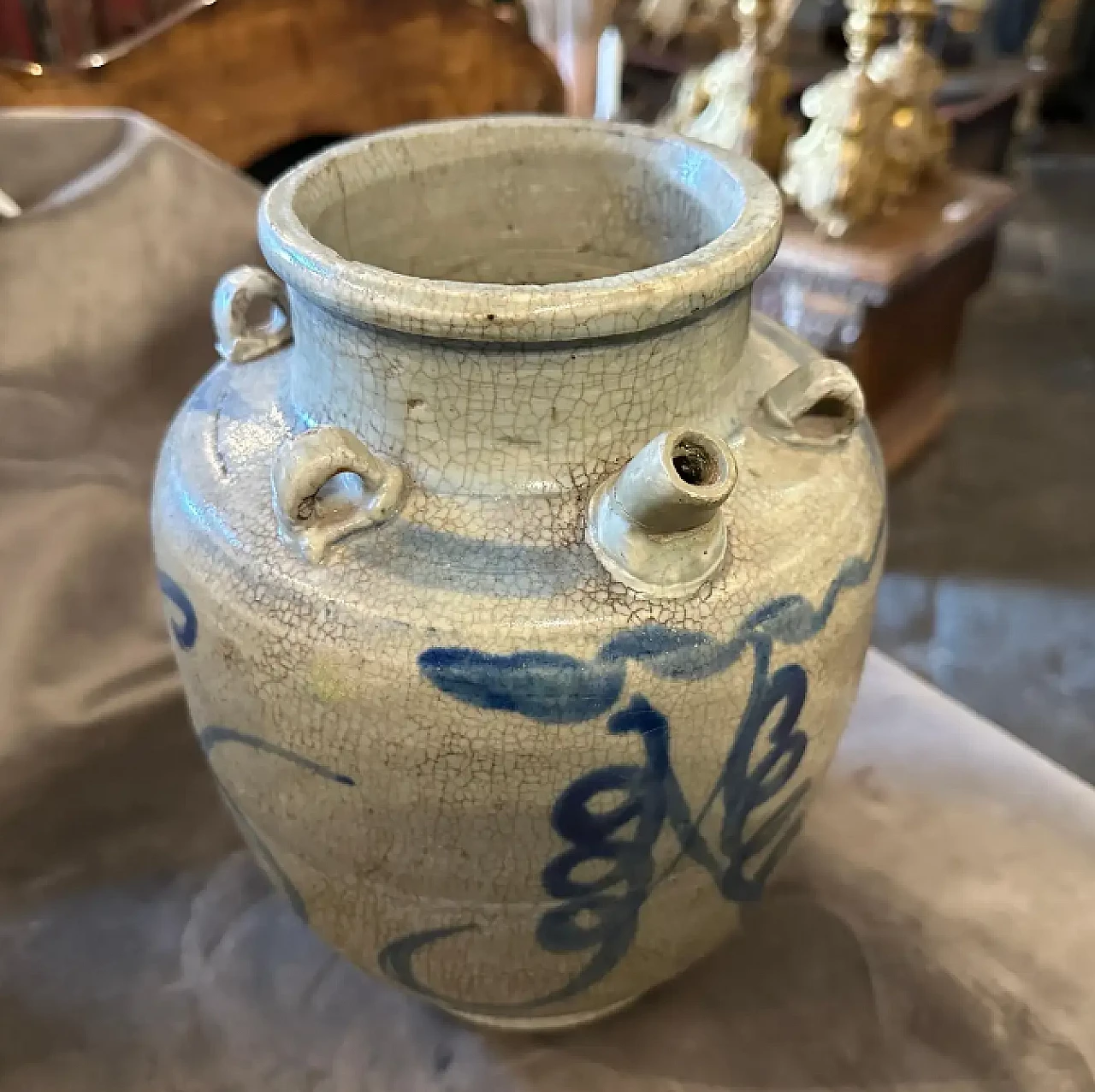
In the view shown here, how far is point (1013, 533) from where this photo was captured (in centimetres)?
186

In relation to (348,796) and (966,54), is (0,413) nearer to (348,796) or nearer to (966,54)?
(348,796)

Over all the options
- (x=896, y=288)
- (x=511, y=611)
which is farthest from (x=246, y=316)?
(x=896, y=288)

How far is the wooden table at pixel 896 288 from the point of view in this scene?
1.57m

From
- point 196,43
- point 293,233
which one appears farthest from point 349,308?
point 196,43

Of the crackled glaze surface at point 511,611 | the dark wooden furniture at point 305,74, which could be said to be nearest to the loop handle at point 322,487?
the crackled glaze surface at point 511,611

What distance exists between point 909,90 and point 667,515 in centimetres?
138

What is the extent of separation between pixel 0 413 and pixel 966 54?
268cm

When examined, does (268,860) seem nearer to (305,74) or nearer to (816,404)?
(816,404)

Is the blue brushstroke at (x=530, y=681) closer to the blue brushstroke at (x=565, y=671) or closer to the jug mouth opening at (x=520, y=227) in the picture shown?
the blue brushstroke at (x=565, y=671)

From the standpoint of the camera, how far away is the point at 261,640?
1.94ft

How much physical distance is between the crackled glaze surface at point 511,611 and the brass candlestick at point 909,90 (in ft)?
3.45

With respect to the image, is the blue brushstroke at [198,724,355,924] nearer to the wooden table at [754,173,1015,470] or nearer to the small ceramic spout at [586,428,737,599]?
the small ceramic spout at [586,428,737,599]

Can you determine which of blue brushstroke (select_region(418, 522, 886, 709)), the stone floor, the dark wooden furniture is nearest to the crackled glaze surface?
blue brushstroke (select_region(418, 522, 886, 709))

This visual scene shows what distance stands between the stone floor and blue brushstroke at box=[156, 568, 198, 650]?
1.19m
